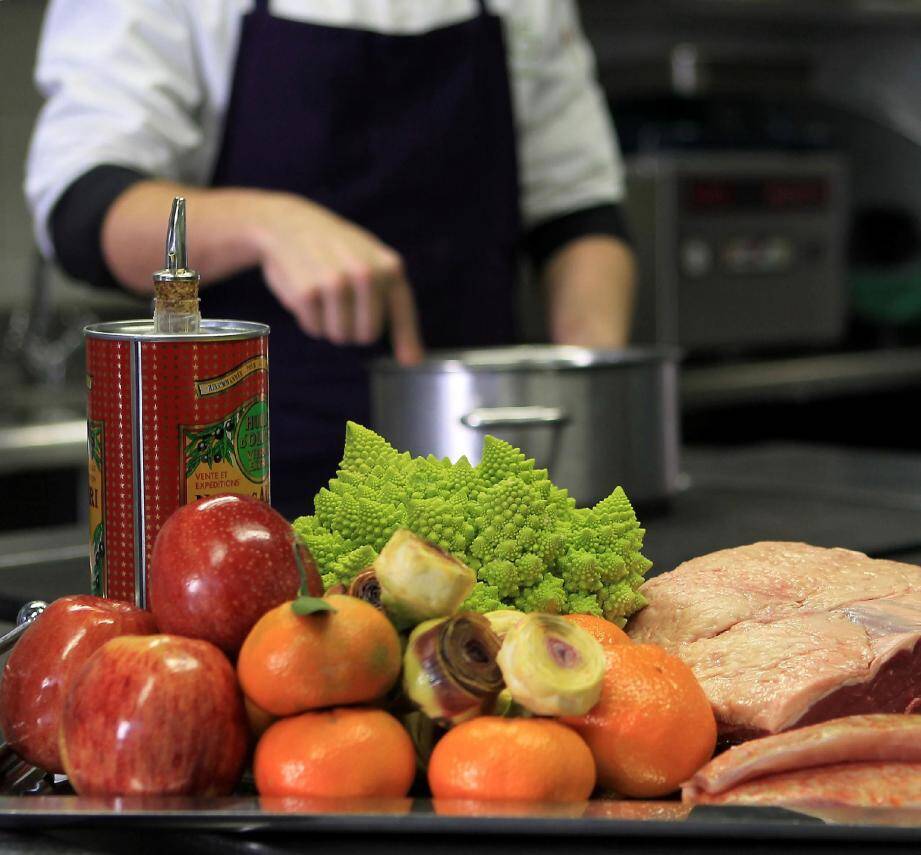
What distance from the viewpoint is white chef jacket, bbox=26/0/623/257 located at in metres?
1.63

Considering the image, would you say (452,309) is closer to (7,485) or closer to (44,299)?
(7,485)

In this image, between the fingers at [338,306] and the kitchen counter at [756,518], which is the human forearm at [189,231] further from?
the kitchen counter at [756,518]

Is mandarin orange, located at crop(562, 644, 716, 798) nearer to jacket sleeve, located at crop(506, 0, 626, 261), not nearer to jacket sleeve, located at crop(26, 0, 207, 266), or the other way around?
jacket sleeve, located at crop(26, 0, 207, 266)

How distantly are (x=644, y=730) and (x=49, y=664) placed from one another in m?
0.25

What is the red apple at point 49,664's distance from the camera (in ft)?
2.03

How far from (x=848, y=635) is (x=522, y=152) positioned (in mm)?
1330

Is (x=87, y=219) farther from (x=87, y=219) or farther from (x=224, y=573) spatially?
(x=224, y=573)

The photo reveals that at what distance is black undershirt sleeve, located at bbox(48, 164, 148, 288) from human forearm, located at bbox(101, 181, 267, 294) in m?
0.01

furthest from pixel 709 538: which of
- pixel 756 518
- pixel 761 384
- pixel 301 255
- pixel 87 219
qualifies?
pixel 761 384

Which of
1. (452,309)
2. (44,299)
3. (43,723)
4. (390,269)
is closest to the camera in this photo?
(43,723)

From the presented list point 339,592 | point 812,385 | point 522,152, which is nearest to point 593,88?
point 522,152

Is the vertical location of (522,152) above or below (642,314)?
above

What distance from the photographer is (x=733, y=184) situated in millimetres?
3094

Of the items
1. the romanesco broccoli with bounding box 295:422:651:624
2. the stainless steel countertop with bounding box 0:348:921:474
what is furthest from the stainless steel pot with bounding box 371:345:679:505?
the stainless steel countertop with bounding box 0:348:921:474
